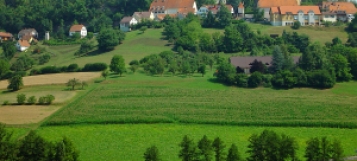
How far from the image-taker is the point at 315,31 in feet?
226

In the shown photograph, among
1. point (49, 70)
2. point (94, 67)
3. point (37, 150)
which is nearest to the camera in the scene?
point (37, 150)

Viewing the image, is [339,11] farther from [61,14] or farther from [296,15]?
[61,14]

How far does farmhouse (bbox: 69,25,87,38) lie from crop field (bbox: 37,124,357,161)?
4093 centimetres

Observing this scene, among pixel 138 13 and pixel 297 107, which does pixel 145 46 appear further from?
pixel 297 107

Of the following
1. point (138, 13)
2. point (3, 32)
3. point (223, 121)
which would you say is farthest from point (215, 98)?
point (3, 32)

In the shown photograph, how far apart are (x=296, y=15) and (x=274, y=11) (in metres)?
3.00

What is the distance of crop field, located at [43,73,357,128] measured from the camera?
39.5m

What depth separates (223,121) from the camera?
3906 centimetres

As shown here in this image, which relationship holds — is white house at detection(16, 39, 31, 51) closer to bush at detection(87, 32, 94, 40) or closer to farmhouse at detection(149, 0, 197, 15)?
bush at detection(87, 32, 94, 40)

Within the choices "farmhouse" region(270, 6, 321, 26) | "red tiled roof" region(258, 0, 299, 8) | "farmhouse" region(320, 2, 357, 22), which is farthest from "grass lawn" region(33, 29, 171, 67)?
"farmhouse" region(320, 2, 357, 22)

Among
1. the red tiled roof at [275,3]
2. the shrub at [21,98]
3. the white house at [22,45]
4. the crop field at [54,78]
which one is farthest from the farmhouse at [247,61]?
the white house at [22,45]

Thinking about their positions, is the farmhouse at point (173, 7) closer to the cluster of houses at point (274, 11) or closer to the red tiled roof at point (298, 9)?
the cluster of houses at point (274, 11)

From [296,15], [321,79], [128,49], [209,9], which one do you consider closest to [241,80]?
[321,79]

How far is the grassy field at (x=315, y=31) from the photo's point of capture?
2579 inches
